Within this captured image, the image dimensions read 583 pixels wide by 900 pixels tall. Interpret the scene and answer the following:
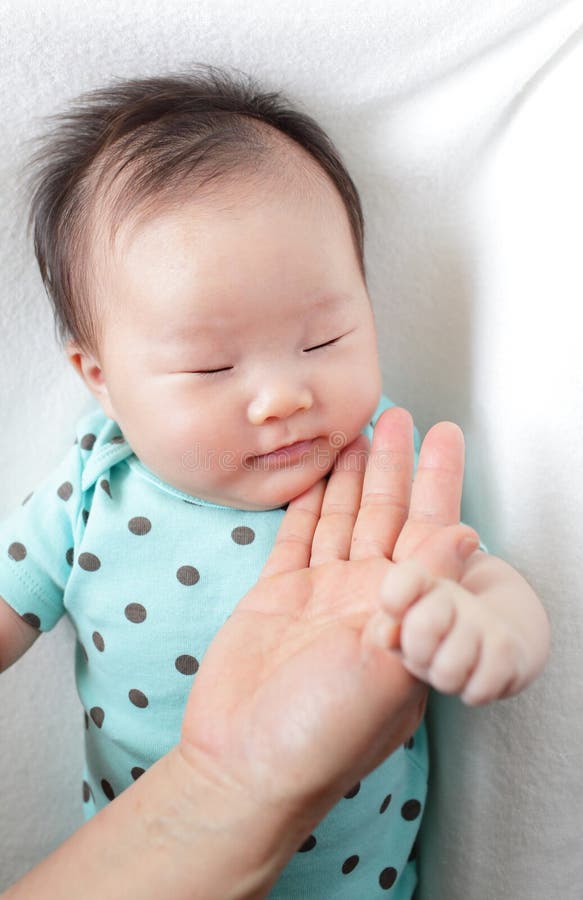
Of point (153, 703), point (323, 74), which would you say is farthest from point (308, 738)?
point (323, 74)

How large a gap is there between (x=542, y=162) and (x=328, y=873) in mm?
902

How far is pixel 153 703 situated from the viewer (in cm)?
104

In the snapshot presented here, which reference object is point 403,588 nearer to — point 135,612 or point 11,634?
point 135,612

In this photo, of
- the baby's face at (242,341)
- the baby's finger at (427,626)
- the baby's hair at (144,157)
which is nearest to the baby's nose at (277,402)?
the baby's face at (242,341)

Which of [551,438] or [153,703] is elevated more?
[551,438]

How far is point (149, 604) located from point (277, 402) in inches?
12.2

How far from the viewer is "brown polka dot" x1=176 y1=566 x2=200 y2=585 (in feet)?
3.38

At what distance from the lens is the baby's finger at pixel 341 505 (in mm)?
966

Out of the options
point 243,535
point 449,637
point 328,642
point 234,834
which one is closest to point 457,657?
point 449,637

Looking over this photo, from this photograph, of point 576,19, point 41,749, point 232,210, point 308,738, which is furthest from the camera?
point 41,749

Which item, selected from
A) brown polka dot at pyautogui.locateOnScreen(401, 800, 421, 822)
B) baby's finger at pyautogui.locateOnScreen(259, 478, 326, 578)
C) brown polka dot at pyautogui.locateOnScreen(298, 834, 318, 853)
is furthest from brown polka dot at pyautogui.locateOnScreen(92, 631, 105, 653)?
brown polka dot at pyautogui.locateOnScreen(401, 800, 421, 822)

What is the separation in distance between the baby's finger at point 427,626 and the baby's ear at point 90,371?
21.8 inches

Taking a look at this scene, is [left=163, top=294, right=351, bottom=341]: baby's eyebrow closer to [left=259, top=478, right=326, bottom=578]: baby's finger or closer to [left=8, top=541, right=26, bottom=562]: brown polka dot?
[left=259, top=478, right=326, bottom=578]: baby's finger

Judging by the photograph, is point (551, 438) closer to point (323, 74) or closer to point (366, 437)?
point (366, 437)
